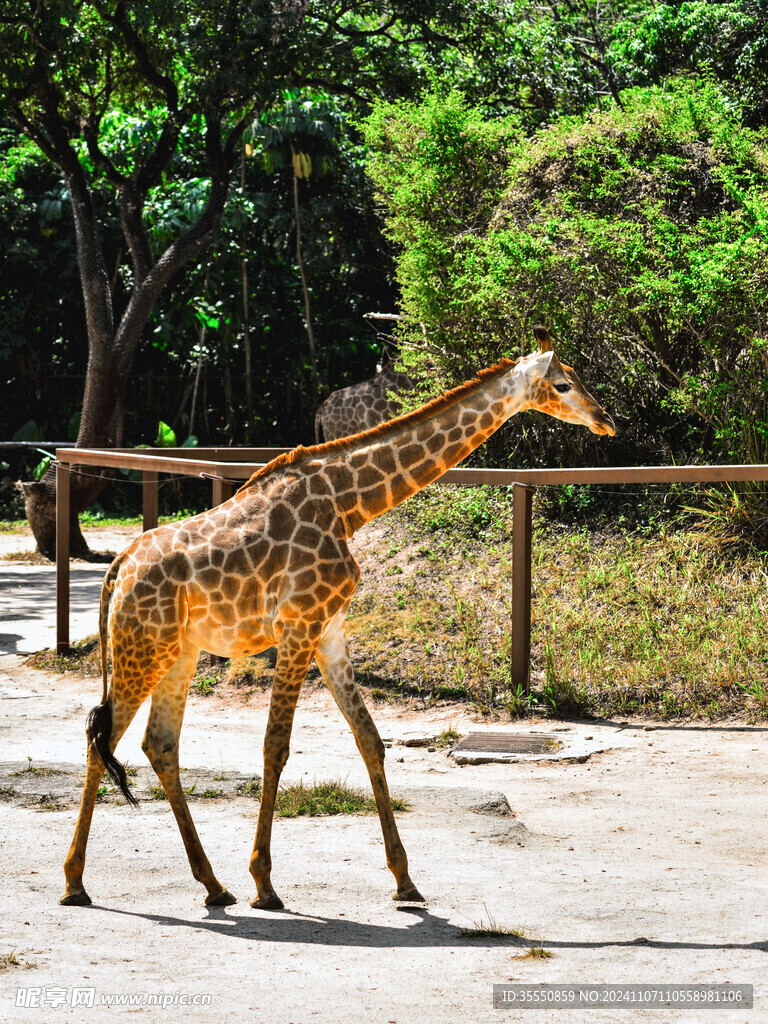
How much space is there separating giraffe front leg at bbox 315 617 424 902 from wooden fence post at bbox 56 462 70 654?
5285mm

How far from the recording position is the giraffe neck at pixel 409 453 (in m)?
5.27

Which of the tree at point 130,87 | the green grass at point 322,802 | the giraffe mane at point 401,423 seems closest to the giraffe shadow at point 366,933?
the green grass at point 322,802

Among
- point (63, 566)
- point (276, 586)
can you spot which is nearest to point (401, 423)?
point (276, 586)

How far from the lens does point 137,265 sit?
1500cm

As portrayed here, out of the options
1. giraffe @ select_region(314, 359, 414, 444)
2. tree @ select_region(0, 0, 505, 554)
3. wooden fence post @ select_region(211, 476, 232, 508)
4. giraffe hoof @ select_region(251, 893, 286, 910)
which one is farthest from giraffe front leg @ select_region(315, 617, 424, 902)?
tree @ select_region(0, 0, 505, 554)

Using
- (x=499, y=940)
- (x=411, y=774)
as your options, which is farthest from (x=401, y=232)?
(x=499, y=940)

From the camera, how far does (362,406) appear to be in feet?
47.8

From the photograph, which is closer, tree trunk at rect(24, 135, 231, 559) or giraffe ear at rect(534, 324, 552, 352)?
giraffe ear at rect(534, 324, 552, 352)

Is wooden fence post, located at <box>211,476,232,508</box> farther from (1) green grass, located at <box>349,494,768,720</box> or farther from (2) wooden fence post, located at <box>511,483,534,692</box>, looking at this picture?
(2) wooden fence post, located at <box>511,483,534,692</box>

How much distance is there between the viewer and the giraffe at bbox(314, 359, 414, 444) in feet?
47.5

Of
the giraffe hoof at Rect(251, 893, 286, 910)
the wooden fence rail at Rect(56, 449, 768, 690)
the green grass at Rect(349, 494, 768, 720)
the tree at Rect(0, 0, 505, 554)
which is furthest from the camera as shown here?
the tree at Rect(0, 0, 505, 554)

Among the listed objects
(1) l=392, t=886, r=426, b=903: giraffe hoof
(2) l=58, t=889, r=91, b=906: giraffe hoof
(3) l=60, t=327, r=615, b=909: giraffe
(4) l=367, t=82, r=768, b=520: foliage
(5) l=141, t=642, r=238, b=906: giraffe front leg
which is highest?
(4) l=367, t=82, r=768, b=520: foliage

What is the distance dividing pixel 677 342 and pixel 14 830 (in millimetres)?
7475

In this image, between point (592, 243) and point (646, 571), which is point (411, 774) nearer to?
point (646, 571)
